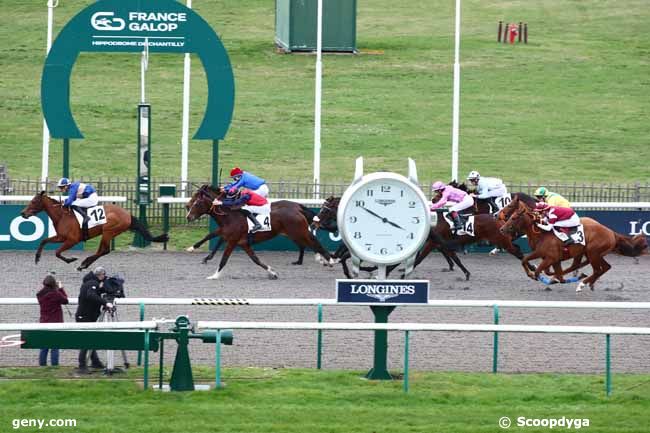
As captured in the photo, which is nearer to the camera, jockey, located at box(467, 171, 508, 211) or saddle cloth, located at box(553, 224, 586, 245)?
saddle cloth, located at box(553, 224, 586, 245)

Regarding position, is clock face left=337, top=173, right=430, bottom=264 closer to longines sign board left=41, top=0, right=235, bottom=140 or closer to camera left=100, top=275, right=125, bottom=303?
camera left=100, top=275, right=125, bottom=303

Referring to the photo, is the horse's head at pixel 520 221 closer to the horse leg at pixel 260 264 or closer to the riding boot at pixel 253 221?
the horse leg at pixel 260 264

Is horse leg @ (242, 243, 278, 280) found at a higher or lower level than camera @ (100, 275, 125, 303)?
lower

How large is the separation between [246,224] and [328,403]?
911 cm

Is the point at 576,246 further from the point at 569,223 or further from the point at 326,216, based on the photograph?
the point at 326,216

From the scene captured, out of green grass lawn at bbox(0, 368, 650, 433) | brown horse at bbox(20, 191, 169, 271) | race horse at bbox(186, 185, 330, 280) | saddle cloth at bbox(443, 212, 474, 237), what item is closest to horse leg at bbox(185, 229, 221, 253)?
race horse at bbox(186, 185, 330, 280)

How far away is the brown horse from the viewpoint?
2277 centimetres

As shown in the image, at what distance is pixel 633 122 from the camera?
3922 centimetres

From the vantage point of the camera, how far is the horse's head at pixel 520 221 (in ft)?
72.3

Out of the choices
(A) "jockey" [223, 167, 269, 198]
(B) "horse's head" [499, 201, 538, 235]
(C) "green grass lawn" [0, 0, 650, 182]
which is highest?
(C) "green grass lawn" [0, 0, 650, 182]

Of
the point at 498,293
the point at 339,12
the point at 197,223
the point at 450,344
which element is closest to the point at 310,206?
the point at 197,223
